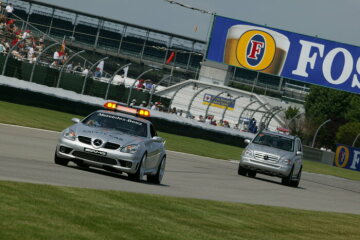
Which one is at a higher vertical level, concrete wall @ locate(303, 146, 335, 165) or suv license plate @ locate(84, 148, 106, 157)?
suv license plate @ locate(84, 148, 106, 157)

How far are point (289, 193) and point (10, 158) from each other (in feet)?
28.9

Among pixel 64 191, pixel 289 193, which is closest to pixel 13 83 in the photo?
pixel 289 193

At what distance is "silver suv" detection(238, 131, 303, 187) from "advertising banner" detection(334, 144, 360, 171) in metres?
29.8

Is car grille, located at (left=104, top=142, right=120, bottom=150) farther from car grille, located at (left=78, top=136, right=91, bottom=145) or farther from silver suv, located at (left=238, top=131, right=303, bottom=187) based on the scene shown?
silver suv, located at (left=238, top=131, right=303, bottom=187)

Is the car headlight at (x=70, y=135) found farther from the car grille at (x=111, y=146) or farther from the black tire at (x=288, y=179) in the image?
the black tire at (x=288, y=179)

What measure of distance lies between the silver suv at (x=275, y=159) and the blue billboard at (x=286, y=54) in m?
27.7

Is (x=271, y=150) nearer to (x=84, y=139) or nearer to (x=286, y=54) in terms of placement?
(x=84, y=139)

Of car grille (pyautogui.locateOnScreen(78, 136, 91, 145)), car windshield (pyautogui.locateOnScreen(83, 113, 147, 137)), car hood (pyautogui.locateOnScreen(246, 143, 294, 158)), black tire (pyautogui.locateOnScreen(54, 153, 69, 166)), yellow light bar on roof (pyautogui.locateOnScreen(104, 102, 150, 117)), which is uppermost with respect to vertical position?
yellow light bar on roof (pyautogui.locateOnScreen(104, 102, 150, 117))

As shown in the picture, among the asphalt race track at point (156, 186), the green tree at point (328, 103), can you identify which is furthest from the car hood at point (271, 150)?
the green tree at point (328, 103)

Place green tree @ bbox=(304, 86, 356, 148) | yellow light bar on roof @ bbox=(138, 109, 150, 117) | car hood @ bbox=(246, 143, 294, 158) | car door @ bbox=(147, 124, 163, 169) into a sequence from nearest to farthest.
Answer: car door @ bbox=(147, 124, 163, 169) → yellow light bar on roof @ bbox=(138, 109, 150, 117) → car hood @ bbox=(246, 143, 294, 158) → green tree @ bbox=(304, 86, 356, 148)

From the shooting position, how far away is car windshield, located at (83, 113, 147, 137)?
1683cm

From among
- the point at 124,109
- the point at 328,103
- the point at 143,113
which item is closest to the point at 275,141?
the point at 124,109

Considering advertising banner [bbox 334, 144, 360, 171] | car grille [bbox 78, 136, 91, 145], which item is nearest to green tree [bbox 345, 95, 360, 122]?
advertising banner [bbox 334, 144, 360, 171]

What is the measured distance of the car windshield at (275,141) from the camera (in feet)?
87.4
